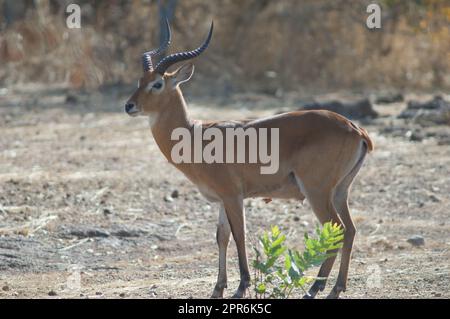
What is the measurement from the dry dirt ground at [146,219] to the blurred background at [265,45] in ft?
16.2

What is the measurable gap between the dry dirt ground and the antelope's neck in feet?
4.17

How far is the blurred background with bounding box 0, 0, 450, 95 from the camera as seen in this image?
67.9ft

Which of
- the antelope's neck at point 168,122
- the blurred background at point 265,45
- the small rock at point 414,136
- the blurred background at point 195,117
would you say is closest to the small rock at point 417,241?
the blurred background at point 195,117

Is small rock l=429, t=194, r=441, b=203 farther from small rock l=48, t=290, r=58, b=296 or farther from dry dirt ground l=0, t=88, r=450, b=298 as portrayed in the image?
small rock l=48, t=290, r=58, b=296

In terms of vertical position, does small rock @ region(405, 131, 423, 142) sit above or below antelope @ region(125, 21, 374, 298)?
below

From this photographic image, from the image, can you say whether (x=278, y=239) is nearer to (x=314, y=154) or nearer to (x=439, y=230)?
(x=314, y=154)

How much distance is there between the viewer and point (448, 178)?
12578 mm

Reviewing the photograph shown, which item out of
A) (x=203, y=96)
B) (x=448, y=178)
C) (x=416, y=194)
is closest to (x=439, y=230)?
(x=416, y=194)

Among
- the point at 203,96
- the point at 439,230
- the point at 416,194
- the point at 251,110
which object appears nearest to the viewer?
the point at 439,230

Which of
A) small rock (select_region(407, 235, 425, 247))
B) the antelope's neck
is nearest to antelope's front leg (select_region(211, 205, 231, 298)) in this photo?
the antelope's neck

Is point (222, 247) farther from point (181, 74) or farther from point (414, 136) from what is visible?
point (414, 136)

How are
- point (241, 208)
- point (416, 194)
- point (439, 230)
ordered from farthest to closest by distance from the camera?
point (416, 194), point (439, 230), point (241, 208)

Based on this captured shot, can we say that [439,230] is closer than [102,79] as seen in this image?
Yes

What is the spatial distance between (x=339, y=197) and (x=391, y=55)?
13.6 metres
